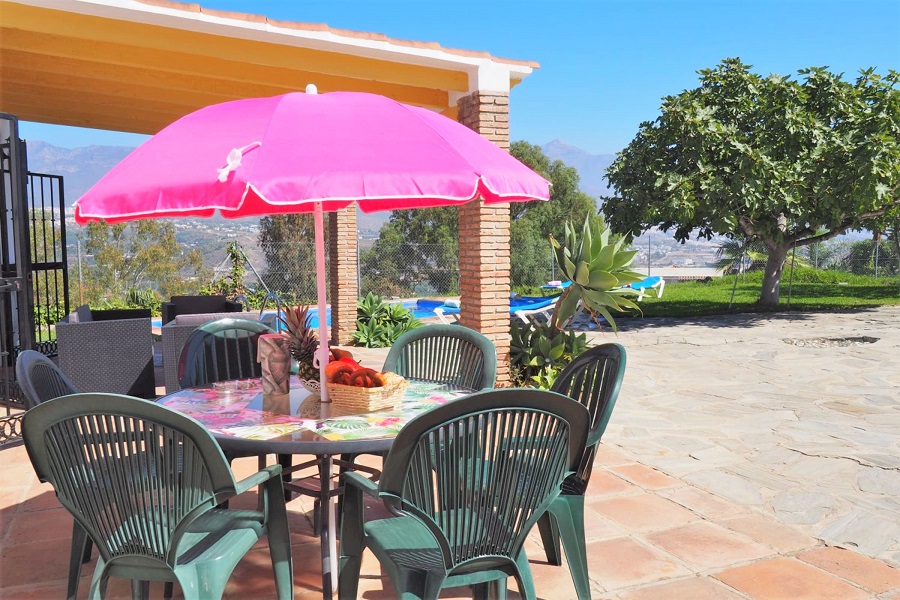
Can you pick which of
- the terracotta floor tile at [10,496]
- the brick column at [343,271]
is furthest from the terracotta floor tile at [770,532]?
the brick column at [343,271]

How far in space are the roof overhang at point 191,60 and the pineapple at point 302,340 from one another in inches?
129

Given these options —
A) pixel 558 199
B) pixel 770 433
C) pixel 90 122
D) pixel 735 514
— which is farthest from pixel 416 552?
pixel 558 199

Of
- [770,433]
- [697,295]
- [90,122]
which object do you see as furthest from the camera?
A: [697,295]

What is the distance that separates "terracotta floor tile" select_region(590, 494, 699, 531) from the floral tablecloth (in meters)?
1.14

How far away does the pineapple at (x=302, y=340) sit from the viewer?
118 inches

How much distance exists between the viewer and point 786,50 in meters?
146

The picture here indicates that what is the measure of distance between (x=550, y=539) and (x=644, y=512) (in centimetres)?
78

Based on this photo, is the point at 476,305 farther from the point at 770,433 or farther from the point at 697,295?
the point at 697,295

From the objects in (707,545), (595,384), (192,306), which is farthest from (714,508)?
(192,306)

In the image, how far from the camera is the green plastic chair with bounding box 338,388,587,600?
209 cm

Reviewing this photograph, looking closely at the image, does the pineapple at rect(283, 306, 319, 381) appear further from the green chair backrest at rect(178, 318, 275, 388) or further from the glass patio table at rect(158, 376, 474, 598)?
the green chair backrest at rect(178, 318, 275, 388)

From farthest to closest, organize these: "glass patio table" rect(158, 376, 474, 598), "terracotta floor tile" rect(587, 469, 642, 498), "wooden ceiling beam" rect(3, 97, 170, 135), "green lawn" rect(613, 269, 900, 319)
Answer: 1. "green lawn" rect(613, 269, 900, 319)
2. "wooden ceiling beam" rect(3, 97, 170, 135)
3. "terracotta floor tile" rect(587, 469, 642, 498)
4. "glass patio table" rect(158, 376, 474, 598)

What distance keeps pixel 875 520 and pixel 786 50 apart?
165001 millimetres

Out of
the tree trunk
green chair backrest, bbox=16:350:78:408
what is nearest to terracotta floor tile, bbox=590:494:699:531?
green chair backrest, bbox=16:350:78:408
